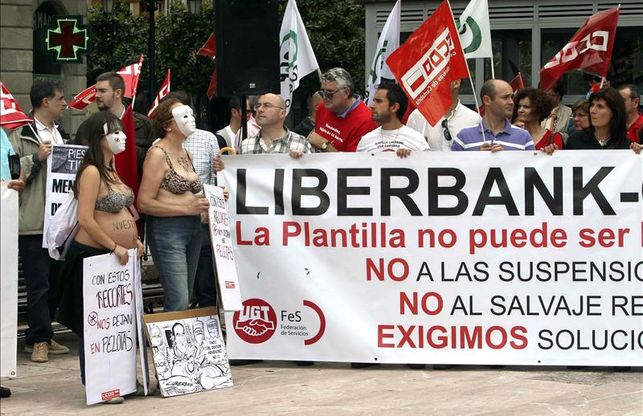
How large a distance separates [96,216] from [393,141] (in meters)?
2.56

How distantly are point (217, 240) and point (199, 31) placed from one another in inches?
1241

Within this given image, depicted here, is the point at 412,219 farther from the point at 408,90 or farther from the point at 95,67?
the point at 95,67

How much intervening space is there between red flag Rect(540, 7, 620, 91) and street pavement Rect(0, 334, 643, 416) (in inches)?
144

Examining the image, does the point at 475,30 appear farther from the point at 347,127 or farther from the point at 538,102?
the point at 347,127

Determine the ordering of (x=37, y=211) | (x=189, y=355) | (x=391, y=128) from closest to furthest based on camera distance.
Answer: (x=189, y=355) < (x=391, y=128) < (x=37, y=211)

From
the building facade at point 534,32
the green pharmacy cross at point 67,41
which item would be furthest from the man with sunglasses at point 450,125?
the green pharmacy cross at point 67,41

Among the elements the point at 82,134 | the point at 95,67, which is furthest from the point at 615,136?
the point at 95,67

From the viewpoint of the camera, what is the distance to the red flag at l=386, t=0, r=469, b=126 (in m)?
10.4

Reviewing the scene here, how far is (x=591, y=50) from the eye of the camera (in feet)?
41.0

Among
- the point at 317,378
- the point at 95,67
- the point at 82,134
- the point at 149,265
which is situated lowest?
the point at 317,378

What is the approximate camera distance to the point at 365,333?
9883 mm

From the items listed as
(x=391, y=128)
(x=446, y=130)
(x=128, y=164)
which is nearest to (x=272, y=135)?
(x=391, y=128)

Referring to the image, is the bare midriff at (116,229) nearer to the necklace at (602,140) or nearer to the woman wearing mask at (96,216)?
the woman wearing mask at (96,216)

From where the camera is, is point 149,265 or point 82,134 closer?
point 82,134
